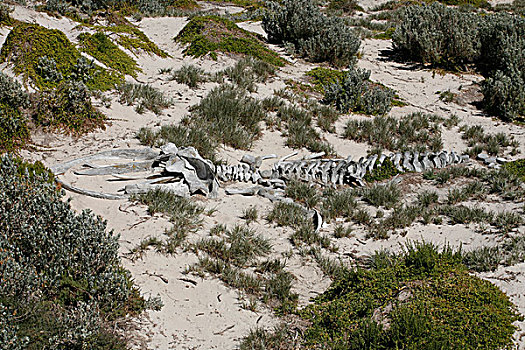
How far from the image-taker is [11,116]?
777 centimetres

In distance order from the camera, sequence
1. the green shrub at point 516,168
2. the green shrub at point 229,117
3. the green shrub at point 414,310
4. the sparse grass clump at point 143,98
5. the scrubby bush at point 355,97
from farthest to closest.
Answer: the scrubby bush at point 355,97
the sparse grass clump at point 143,98
the green shrub at point 229,117
the green shrub at point 516,168
the green shrub at point 414,310

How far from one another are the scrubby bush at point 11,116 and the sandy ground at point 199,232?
0.31 meters

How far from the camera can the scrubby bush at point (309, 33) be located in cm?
1458

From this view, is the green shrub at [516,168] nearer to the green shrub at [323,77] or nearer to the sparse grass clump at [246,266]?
the green shrub at [323,77]

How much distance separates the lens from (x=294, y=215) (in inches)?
284

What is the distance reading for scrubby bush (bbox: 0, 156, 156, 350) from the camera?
3.86 m

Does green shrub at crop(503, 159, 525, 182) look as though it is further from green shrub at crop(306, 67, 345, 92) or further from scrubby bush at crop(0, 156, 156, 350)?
scrubby bush at crop(0, 156, 156, 350)

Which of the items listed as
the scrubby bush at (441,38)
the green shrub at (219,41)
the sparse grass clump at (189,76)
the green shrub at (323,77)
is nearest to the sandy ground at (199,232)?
the sparse grass clump at (189,76)

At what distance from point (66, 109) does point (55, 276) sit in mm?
4963

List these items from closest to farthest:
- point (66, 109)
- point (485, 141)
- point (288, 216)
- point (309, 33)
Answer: point (288, 216) < point (66, 109) < point (485, 141) < point (309, 33)

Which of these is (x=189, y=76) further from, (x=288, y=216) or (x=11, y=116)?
(x=288, y=216)

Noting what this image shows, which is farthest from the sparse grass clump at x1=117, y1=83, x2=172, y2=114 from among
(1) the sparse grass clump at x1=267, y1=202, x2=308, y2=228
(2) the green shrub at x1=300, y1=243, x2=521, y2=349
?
(2) the green shrub at x1=300, y1=243, x2=521, y2=349

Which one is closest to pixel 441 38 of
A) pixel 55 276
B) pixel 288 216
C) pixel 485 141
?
pixel 485 141

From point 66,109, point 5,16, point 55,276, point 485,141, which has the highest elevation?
point 5,16
